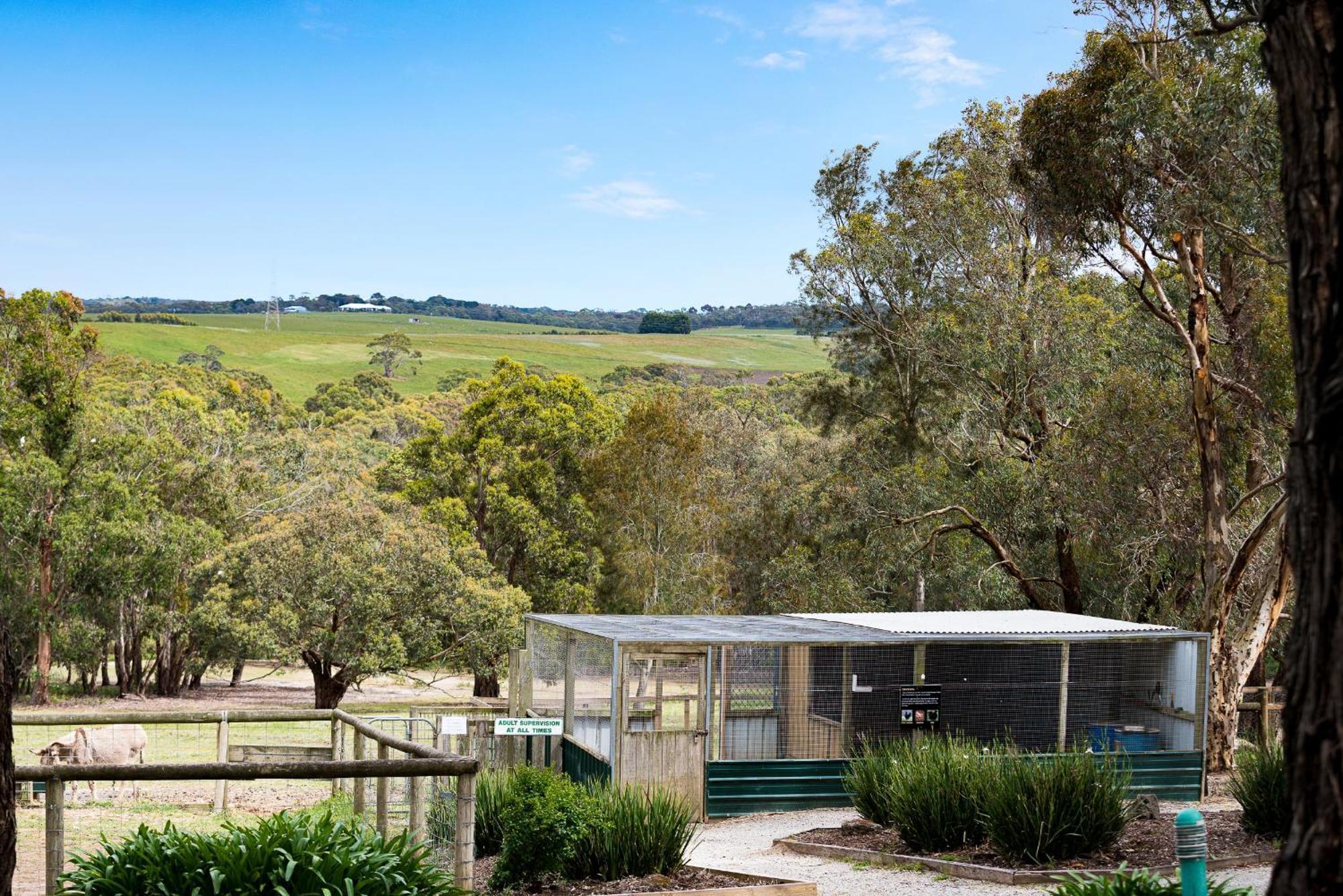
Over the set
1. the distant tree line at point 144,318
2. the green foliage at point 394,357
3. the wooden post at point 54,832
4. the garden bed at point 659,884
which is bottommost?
the garden bed at point 659,884

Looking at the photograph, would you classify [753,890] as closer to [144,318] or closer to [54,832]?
[54,832]

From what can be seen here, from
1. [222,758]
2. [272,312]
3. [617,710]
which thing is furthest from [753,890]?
[272,312]

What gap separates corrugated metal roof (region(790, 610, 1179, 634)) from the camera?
1415 cm

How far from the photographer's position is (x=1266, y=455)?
18.6 m

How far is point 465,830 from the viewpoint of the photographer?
721cm

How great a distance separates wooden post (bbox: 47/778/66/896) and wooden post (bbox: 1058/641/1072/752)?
10322 millimetres

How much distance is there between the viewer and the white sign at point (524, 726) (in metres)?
11.4

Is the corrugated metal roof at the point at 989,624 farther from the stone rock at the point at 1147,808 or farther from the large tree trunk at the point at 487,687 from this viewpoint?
the large tree trunk at the point at 487,687

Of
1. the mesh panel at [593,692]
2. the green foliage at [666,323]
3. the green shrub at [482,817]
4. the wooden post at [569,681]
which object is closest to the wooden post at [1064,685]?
the mesh panel at [593,692]

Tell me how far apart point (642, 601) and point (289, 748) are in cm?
1715

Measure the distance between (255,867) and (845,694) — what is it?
863 centimetres

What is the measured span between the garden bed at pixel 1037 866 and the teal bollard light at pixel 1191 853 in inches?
174

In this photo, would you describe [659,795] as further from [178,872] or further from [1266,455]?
[1266,455]

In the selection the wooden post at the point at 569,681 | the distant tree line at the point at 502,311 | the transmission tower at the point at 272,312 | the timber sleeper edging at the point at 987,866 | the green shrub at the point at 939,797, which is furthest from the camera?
the distant tree line at the point at 502,311
